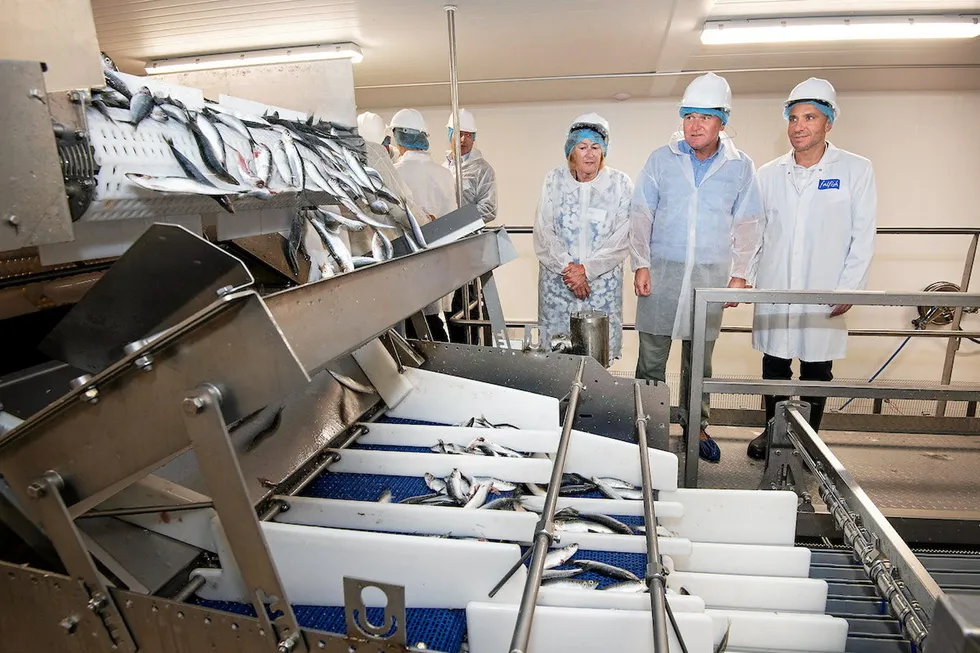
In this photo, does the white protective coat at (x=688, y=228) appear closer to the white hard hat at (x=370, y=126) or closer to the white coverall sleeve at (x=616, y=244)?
the white coverall sleeve at (x=616, y=244)

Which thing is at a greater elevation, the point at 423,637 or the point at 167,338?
the point at 167,338

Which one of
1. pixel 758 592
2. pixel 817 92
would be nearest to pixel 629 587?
pixel 758 592

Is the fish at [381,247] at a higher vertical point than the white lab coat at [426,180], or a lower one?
lower

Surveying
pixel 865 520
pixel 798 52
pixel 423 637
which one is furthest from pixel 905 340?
pixel 423 637

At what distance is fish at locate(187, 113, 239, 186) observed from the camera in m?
1.41

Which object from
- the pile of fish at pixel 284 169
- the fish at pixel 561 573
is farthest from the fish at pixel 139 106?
the fish at pixel 561 573

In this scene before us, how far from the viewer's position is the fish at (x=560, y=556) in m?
1.29

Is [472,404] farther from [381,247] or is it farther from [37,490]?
[37,490]

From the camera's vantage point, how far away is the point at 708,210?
2846mm

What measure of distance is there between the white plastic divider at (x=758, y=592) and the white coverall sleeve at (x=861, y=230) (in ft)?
6.46

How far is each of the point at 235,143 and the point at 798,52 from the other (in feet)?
13.5

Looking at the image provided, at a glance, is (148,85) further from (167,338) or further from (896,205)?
(896,205)

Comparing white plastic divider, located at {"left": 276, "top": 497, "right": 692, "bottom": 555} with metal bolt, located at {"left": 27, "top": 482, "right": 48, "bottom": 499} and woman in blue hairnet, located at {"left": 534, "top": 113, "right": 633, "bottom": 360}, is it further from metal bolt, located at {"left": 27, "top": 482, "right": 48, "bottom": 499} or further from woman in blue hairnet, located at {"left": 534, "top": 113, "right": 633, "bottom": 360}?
woman in blue hairnet, located at {"left": 534, "top": 113, "right": 633, "bottom": 360}

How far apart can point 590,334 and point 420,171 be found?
2.04 m
